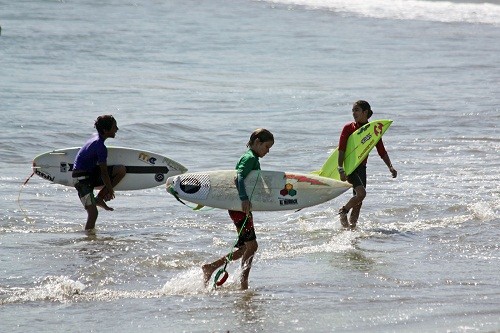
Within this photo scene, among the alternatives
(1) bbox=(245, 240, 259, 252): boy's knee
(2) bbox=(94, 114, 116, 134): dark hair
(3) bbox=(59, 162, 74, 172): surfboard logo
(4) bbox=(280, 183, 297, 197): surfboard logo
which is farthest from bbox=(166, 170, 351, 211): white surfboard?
(3) bbox=(59, 162, 74, 172): surfboard logo

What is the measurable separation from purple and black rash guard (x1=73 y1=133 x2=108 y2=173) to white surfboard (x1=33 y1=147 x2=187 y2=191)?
0.78 meters

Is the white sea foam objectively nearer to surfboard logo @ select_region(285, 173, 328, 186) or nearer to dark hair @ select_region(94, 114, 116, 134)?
dark hair @ select_region(94, 114, 116, 134)

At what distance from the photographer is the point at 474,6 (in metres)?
44.7

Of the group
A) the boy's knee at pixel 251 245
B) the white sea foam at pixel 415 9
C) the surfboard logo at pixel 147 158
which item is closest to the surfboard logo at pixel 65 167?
the surfboard logo at pixel 147 158

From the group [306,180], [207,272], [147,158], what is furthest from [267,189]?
[147,158]

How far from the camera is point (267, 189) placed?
350 inches

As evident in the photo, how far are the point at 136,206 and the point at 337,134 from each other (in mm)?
6439

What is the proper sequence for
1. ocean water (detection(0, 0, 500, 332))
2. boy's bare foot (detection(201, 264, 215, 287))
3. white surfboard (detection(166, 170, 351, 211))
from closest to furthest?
ocean water (detection(0, 0, 500, 332)) → boy's bare foot (detection(201, 264, 215, 287)) → white surfboard (detection(166, 170, 351, 211))

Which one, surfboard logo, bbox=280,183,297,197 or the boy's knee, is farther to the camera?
surfboard logo, bbox=280,183,297,197

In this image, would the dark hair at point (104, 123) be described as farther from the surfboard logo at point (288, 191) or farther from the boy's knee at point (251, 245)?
the boy's knee at point (251, 245)

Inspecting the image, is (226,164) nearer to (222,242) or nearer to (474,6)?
(222,242)

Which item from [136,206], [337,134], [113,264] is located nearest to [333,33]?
[337,134]

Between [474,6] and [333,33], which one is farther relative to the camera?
[474,6]

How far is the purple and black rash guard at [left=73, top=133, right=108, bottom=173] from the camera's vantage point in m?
10.3
